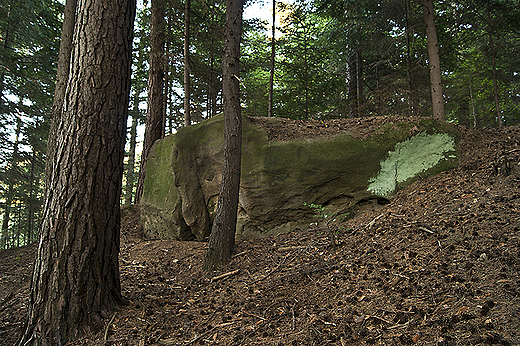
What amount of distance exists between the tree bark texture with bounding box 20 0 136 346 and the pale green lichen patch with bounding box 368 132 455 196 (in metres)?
4.84

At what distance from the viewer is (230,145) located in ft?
16.6

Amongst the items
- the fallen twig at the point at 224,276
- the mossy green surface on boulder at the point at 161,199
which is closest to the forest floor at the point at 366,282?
the fallen twig at the point at 224,276

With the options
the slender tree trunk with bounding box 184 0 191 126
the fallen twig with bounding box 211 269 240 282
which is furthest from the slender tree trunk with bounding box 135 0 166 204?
the fallen twig with bounding box 211 269 240 282

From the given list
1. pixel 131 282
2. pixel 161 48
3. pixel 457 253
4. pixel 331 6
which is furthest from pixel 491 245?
pixel 161 48

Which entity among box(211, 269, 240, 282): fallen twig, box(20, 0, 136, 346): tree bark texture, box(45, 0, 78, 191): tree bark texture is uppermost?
box(45, 0, 78, 191): tree bark texture

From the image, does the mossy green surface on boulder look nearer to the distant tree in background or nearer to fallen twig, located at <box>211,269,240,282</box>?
fallen twig, located at <box>211,269,240,282</box>

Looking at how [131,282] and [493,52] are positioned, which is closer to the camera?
[131,282]

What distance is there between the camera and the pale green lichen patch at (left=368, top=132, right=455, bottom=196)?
5930 mm

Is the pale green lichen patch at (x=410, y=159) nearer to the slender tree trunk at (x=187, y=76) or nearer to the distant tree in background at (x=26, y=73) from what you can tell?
the slender tree trunk at (x=187, y=76)

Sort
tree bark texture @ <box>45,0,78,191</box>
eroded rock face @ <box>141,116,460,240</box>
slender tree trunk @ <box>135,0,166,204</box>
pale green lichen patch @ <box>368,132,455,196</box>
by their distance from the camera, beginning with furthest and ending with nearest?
slender tree trunk @ <box>135,0,166,204</box>
tree bark texture @ <box>45,0,78,191</box>
eroded rock face @ <box>141,116,460,240</box>
pale green lichen patch @ <box>368,132,455,196</box>

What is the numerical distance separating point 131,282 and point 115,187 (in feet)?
5.81

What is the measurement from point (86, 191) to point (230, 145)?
2.36 meters

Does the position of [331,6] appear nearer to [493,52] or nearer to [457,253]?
[493,52]

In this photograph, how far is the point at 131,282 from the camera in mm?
4484
